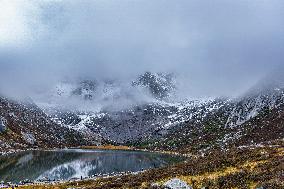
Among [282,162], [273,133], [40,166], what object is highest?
[273,133]

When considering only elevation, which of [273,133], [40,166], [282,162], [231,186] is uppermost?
[273,133]

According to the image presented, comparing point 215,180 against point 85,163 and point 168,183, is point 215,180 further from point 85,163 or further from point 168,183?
point 85,163

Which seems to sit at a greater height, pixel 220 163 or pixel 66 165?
pixel 66 165

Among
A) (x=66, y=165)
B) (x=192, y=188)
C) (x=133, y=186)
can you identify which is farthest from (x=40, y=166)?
(x=192, y=188)

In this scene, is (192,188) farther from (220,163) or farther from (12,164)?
(12,164)

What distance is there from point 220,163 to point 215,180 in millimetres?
14262

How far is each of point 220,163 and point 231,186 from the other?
65.5 feet

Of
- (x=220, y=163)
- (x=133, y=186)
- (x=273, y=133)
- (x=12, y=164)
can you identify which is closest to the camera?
(x=133, y=186)

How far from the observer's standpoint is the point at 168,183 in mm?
76500

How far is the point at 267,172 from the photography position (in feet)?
236

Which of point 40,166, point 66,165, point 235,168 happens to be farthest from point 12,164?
point 235,168

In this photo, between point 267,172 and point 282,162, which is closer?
point 267,172

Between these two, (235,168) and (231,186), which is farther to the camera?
(235,168)

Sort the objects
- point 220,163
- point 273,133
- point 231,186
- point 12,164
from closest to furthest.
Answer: point 231,186 → point 220,163 → point 12,164 → point 273,133
